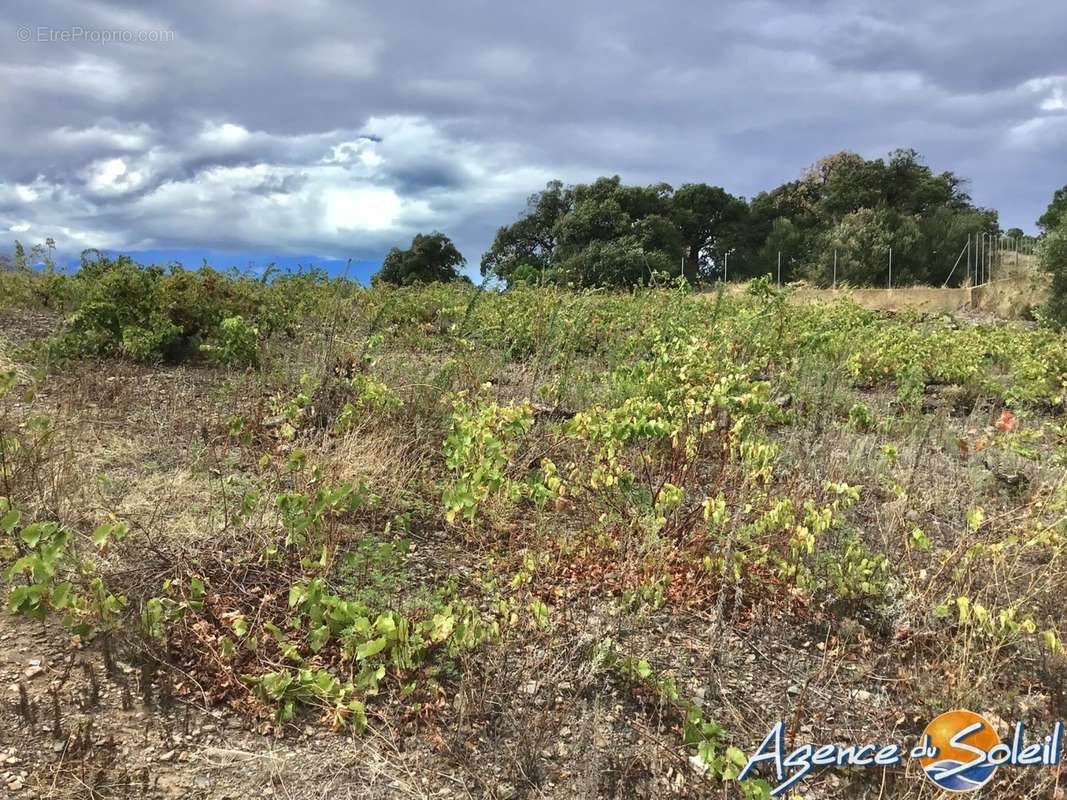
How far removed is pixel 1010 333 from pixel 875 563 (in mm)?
7140

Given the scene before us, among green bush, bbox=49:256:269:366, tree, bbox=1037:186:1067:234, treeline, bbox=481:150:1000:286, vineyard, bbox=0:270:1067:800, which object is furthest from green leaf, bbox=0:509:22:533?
tree, bbox=1037:186:1067:234

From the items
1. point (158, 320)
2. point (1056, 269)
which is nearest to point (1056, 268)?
point (1056, 269)

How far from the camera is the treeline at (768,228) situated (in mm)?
23969

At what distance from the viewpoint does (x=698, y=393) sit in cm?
331

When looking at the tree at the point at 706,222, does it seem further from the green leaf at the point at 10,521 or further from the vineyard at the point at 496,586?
the green leaf at the point at 10,521

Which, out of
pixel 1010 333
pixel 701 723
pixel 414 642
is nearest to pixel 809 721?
pixel 701 723

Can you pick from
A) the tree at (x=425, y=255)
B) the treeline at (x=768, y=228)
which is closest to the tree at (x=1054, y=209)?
the treeline at (x=768, y=228)

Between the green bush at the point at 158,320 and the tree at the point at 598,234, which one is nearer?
the green bush at the point at 158,320

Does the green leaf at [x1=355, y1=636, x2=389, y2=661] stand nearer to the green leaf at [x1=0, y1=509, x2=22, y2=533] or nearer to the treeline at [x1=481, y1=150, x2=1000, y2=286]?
the green leaf at [x1=0, y1=509, x2=22, y2=533]

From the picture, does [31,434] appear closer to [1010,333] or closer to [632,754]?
[632,754]

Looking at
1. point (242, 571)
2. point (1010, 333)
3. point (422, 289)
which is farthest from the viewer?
point (422, 289)

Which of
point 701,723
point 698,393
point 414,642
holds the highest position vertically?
point 698,393

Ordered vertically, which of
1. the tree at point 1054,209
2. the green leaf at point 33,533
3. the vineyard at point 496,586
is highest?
the tree at point 1054,209

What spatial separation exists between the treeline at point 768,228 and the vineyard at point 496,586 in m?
18.0
